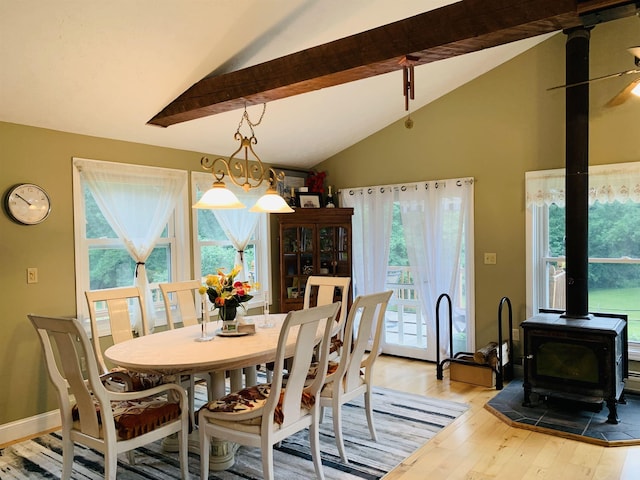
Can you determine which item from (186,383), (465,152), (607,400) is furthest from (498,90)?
(186,383)

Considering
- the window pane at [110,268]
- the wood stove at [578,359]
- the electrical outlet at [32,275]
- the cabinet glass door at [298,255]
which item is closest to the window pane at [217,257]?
the cabinet glass door at [298,255]

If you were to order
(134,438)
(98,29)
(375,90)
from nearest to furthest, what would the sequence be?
(134,438), (98,29), (375,90)

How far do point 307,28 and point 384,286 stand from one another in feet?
9.79

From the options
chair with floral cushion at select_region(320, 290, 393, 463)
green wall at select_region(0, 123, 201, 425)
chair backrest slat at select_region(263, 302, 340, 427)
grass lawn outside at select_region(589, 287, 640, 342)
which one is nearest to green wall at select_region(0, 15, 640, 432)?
green wall at select_region(0, 123, 201, 425)

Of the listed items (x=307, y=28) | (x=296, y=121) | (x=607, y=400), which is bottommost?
(x=607, y=400)

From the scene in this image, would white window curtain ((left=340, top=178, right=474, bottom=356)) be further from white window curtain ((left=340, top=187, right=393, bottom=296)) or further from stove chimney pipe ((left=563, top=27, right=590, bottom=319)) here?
stove chimney pipe ((left=563, top=27, right=590, bottom=319))

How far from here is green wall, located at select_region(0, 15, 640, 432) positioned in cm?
337

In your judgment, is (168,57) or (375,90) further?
(375,90)

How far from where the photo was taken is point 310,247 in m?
5.32

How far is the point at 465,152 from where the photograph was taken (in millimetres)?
4727

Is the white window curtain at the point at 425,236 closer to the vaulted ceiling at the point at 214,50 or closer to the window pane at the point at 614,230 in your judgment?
the window pane at the point at 614,230

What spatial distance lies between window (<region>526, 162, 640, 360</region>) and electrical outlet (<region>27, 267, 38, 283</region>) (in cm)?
411

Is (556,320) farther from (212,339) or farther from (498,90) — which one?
(212,339)

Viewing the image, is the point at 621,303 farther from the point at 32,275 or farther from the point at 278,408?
the point at 32,275
